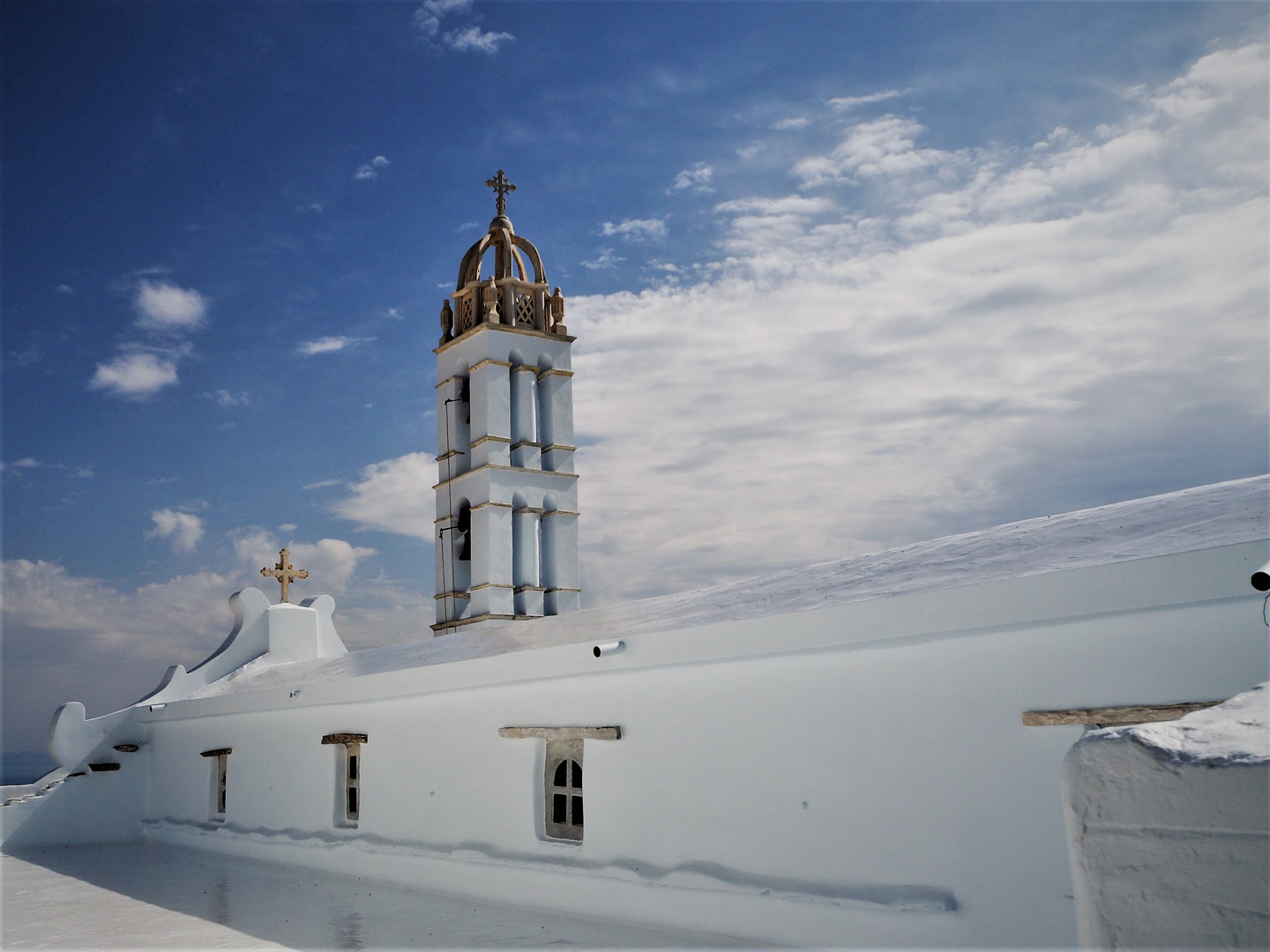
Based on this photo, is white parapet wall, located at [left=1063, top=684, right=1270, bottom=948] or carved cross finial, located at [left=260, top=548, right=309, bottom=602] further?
carved cross finial, located at [left=260, top=548, right=309, bottom=602]

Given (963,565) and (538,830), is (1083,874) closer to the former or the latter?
(963,565)

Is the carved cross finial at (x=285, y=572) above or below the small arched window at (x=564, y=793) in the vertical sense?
above

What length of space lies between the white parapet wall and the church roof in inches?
113

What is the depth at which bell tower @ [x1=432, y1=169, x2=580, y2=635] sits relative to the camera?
574 inches

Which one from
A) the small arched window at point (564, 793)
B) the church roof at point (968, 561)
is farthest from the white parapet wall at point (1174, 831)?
the small arched window at point (564, 793)

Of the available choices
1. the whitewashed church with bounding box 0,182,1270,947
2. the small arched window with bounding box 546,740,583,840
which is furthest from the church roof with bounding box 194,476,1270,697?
the small arched window with bounding box 546,740,583,840

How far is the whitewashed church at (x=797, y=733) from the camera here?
4.52 metres

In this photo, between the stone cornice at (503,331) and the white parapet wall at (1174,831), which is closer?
the white parapet wall at (1174,831)

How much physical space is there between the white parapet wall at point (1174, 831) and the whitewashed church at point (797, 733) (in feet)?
2.35

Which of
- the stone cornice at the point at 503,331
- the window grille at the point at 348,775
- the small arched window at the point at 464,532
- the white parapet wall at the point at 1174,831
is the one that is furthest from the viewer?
the small arched window at the point at 464,532

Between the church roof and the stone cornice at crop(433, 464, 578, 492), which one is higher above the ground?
the stone cornice at crop(433, 464, 578, 492)

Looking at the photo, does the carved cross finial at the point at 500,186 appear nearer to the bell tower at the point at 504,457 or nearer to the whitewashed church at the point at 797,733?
the bell tower at the point at 504,457

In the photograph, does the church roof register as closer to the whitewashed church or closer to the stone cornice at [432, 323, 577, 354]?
the whitewashed church

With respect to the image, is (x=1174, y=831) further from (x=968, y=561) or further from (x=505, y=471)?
(x=505, y=471)
